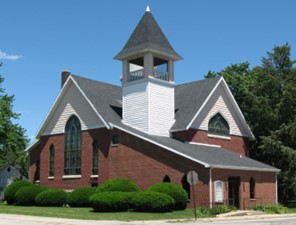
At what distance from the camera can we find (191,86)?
46.2 meters

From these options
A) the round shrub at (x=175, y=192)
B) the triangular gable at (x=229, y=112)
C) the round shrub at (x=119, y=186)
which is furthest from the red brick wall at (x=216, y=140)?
the round shrub at (x=175, y=192)

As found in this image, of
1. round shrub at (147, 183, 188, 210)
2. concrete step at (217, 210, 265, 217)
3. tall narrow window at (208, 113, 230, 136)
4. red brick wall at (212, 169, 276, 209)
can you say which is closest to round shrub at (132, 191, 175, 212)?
round shrub at (147, 183, 188, 210)

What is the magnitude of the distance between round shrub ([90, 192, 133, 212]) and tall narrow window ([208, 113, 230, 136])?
1334 centimetres

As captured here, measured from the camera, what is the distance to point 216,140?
141 ft

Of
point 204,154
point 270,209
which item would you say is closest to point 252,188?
point 270,209

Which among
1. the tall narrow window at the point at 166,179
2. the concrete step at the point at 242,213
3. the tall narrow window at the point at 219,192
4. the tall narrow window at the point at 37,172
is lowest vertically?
the concrete step at the point at 242,213

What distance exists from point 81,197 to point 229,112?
1570 cm

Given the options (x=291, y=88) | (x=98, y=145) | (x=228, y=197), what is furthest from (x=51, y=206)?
(x=291, y=88)

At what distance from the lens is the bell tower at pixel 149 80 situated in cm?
Result: 4012

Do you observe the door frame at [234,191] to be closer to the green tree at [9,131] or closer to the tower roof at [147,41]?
the tower roof at [147,41]

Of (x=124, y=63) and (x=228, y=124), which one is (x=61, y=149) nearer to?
(x=124, y=63)

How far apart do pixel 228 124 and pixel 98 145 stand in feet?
38.8

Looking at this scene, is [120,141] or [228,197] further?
[120,141]

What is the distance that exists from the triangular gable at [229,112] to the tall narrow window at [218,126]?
0.64 metres
